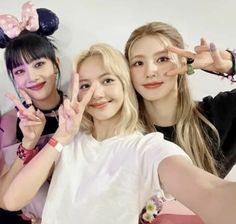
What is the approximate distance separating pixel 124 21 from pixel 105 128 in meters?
0.55

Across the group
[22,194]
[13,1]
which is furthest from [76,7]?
[22,194]

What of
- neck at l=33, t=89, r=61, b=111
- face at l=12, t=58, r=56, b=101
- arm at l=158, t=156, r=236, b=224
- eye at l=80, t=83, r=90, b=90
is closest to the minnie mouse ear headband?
face at l=12, t=58, r=56, b=101

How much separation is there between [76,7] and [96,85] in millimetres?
560

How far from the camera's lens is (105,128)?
105 centimetres

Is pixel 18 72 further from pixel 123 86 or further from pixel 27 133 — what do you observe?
pixel 123 86

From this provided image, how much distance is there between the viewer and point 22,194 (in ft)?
3.22

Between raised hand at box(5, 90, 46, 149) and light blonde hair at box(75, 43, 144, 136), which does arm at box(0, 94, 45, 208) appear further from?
light blonde hair at box(75, 43, 144, 136)

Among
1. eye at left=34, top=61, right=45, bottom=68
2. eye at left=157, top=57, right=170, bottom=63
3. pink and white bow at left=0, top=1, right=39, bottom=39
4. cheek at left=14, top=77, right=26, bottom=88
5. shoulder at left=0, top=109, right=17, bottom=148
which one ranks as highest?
pink and white bow at left=0, top=1, right=39, bottom=39

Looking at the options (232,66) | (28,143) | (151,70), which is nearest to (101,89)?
(151,70)

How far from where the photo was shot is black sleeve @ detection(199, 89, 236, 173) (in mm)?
1154

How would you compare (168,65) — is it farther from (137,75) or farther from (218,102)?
(218,102)

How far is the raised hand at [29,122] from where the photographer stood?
1.05 meters

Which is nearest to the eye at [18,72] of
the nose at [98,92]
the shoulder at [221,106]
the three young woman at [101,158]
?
the three young woman at [101,158]

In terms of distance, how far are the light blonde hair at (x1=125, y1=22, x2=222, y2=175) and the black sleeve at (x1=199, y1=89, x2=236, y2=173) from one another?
0.02 m
